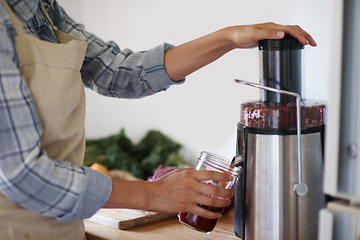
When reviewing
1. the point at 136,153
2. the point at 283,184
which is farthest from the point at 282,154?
the point at 136,153

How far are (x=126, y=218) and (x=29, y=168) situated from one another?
1.53 feet

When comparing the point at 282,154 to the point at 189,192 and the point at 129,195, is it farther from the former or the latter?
the point at 129,195

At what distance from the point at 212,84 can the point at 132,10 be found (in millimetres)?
553

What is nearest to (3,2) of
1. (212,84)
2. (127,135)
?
(212,84)

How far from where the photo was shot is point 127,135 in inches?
82.7

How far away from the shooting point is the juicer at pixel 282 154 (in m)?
0.87

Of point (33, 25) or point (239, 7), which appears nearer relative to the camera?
point (33, 25)

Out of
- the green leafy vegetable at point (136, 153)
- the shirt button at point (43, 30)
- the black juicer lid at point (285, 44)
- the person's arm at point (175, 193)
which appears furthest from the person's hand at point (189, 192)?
the green leafy vegetable at point (136, 153)

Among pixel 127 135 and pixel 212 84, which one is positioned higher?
pixel 212 84

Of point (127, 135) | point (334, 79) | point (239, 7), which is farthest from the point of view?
point (127, 135)

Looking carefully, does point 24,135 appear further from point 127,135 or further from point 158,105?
point 127,135

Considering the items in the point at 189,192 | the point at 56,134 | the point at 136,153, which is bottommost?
the point at 136,153

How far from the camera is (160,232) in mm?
1127

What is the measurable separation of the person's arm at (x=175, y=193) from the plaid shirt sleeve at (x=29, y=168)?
0.03m
